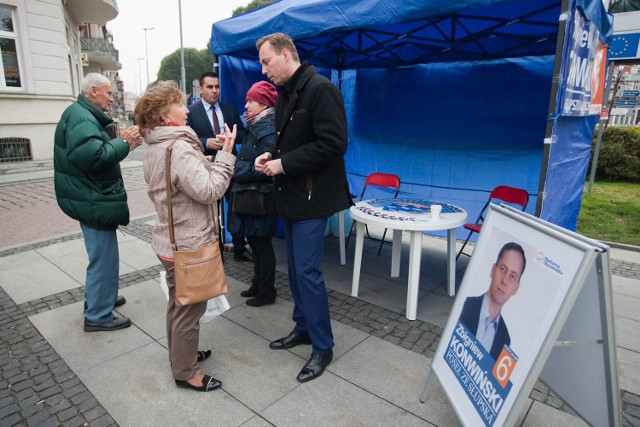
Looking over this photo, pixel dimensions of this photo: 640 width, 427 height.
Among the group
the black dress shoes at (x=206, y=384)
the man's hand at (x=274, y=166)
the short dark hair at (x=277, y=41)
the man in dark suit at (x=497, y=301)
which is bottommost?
Result: the black dress shoes at (x=206, y=384)

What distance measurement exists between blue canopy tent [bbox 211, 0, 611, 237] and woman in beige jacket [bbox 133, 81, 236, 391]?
1.90m

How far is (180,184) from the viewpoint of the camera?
6.72 feet

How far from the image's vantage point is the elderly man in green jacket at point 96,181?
261 centimetres

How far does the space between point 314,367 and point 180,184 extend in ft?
4.56

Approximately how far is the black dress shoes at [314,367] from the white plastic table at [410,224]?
39.5 inches

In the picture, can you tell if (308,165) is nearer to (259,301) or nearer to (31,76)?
(259,301)

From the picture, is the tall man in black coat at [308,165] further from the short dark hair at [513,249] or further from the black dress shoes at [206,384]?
the short dark hair at [513,249]

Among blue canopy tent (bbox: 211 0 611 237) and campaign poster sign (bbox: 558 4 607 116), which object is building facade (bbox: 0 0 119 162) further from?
campaign poster sign (bbox: 558 4 607 116)

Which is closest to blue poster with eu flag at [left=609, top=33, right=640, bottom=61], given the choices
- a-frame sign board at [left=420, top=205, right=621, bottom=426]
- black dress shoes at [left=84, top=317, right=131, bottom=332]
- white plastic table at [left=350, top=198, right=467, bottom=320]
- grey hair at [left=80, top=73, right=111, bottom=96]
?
white plastic table at [left=350, top=198, right=467, bottom=320]

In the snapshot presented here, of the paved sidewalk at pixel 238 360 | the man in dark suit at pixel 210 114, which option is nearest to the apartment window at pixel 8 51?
the paved sidewalk at pixel 238 360

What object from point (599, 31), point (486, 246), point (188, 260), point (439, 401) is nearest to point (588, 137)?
point (599, 31)

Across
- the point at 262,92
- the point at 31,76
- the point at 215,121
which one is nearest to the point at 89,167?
the point at 262,92

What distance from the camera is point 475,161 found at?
5152 mm

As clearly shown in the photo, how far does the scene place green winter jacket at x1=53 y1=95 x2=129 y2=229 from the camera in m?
2.59
